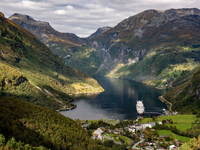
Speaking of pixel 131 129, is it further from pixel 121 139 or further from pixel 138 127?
pixel 121 139

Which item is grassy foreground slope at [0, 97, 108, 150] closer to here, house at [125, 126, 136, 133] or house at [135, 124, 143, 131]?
house at [125, 126, 136, 133]

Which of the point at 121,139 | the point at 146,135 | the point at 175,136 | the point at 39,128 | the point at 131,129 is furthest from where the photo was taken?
the point at 131,129

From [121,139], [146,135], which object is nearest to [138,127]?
[146,135]

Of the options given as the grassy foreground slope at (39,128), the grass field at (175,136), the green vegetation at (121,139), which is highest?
the grassy foreground slope at (39,128)

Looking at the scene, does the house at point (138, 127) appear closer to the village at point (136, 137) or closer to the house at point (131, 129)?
the village at point (136, 137)

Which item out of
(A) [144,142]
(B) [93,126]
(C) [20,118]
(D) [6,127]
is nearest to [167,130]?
(A) [144,142]

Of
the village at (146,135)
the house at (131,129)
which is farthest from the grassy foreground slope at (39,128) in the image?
the house at (131,129)

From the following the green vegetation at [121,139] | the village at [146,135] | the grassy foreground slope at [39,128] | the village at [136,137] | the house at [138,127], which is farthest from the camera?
the house at [138,127]

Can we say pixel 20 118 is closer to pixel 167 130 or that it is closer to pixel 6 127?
pixel 6 127
